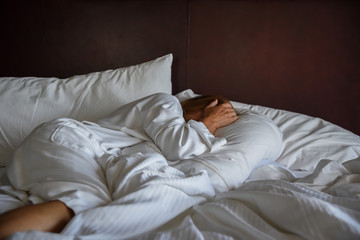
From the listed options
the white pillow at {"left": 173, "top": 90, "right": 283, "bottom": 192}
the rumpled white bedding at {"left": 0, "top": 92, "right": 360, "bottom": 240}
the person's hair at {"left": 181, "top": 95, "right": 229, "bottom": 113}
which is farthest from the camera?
the person's hair at {"left": 181, "top": 95, "right": 229, "bottom": 113}

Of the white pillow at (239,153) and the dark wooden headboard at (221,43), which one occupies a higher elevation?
the dark wooden headboard at (221,43)

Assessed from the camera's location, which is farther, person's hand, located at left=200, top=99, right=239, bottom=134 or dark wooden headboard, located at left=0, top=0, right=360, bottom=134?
dark wooden headboard, located at left=0, top=0, right=360, bottom=134

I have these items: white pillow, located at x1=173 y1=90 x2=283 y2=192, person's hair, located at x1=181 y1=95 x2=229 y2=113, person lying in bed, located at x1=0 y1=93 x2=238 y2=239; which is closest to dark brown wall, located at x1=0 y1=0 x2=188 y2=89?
person's hair, located at x1=181 y1=95 x2=229 y2=113

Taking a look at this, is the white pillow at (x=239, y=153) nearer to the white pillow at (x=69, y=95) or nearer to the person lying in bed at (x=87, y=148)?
the person lying in bed at (x=87, y=148)

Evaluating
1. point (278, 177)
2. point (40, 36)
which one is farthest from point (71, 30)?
point (278, 177)

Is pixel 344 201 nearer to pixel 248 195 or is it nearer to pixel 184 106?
pixel 248 195

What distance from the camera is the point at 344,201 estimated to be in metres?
0.69

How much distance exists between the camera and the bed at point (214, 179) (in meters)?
0.62

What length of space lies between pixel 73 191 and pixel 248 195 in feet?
1.41

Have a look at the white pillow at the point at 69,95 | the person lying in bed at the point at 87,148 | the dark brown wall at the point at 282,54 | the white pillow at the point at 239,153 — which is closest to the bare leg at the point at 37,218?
the person lying in bed at the point at 87,148

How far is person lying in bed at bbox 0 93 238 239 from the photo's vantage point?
2.27 feet

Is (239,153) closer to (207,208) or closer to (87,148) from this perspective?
(207,208)

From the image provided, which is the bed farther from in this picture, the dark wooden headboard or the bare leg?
the dark wooden headboard

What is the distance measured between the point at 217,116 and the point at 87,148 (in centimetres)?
61
